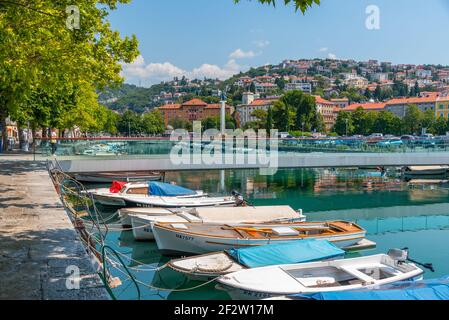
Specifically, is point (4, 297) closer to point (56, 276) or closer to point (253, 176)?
point (56, 276)

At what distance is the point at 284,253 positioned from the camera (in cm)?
1414

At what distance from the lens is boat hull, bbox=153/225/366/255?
54.2ft

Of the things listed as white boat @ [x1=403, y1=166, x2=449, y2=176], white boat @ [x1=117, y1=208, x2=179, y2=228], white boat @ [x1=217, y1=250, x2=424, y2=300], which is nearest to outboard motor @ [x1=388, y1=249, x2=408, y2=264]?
white boat @ [x1=217, y1=250, x2=424, y2=300]

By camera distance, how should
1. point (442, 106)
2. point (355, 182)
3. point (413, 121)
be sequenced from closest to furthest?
point (355, 182)
point (413, 121)
point (442, 106)

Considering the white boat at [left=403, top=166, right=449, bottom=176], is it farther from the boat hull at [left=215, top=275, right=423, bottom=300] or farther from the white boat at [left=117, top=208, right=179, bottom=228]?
the boat hull at [left=215, top=275, right=423, bottom=300]

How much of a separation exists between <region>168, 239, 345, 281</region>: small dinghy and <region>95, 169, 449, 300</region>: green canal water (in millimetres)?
638

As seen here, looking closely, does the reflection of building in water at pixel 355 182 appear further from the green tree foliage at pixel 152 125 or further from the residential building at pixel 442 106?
the residential building at pixel 442 106

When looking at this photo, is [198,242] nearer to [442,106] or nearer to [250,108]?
[442,106]

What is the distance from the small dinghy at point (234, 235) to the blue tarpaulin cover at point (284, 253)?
5.70 feet

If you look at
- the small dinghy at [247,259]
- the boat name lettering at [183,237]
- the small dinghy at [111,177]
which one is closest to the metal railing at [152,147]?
the small dinghy at [111,177]

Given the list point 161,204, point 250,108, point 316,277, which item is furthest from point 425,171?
point 250,108

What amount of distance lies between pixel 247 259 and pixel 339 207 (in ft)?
62.4

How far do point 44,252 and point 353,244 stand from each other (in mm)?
14094
